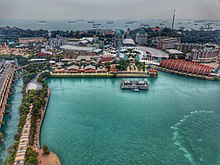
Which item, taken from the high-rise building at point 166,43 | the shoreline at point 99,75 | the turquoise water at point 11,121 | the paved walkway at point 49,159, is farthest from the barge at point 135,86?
the high-rise building at point 166,43

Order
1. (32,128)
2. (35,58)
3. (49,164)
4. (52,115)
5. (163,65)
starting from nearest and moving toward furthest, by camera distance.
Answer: (49,164)
(32,128)
(52,115)
(163,65)
(35,58)

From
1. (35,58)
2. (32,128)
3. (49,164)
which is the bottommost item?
(49,164)

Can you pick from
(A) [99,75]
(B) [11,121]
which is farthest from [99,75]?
(B) [11,121]

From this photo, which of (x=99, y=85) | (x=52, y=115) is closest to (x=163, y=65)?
(x=99, y=85)

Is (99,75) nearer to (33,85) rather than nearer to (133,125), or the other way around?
(33,85)

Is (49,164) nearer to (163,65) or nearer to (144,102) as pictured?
(144,102)

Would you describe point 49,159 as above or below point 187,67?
below
